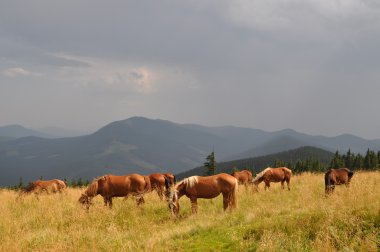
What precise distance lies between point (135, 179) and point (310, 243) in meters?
11.0

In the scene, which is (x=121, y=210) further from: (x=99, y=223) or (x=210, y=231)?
(x=210, y=231)

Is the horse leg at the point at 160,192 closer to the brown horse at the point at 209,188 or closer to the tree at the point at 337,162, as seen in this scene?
the brown horse at the point at 209,188

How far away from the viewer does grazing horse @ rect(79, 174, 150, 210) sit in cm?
1669

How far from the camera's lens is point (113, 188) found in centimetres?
1689

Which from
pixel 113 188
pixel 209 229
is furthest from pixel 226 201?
pixel 113 188

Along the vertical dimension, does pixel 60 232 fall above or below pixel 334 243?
below

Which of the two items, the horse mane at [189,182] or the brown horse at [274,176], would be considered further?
the brown horse at [274,176]

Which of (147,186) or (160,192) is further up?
(147,186)

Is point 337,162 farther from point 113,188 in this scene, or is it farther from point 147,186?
point 113,188

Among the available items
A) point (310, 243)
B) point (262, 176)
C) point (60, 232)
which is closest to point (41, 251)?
point (60, 232)

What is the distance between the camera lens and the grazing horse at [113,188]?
16.7m

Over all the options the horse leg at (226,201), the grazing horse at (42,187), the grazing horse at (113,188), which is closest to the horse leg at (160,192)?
the grazing horse at (113,188)

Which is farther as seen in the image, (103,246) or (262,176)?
(262,176)

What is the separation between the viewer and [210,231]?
10.4 metres
